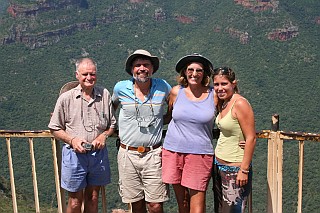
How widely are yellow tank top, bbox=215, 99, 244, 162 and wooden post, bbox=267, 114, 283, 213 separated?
1.96 ft

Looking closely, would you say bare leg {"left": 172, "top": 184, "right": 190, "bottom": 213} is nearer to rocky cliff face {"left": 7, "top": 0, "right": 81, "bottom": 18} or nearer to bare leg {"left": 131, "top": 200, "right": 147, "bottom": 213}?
bare leg {"left": 131, "top": 200, "right": 147, "bottom": 213}

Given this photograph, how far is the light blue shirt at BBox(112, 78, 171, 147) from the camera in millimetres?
4035

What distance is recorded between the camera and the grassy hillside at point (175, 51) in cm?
3966

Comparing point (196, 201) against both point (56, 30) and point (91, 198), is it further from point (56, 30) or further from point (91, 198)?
point (56, 30)

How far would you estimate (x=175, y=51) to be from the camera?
6669cm

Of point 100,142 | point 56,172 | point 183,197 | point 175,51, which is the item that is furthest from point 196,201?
point 175,51

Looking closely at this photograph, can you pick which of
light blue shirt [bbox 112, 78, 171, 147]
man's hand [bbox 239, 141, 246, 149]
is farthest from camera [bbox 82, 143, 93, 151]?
man's hand [bbox 239, 141, 246, 149]

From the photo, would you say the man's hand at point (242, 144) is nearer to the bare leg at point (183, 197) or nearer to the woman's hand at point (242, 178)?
the woman's hand at point (242, 178)

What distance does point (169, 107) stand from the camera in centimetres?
421

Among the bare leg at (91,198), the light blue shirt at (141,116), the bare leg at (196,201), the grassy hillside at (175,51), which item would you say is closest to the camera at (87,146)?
the light blue shirt at (141,116)

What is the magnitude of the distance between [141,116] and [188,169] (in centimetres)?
64

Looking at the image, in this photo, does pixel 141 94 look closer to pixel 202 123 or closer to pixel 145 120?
pixel 145 120

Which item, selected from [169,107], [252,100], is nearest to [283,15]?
[252,100]

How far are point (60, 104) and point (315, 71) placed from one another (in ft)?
152
